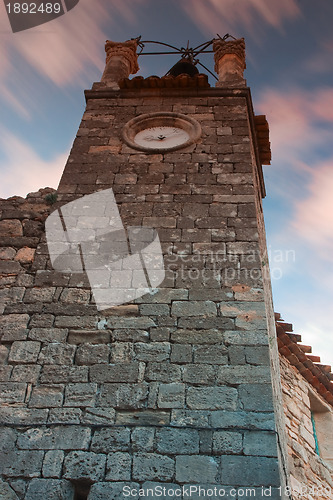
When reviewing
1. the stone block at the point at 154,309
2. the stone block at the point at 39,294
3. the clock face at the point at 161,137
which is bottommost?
the stone block at the point at 154,309

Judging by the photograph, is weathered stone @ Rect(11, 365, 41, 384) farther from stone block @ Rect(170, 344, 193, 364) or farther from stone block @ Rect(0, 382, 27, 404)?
stone block @ Rect(170, 344, 193, 364)

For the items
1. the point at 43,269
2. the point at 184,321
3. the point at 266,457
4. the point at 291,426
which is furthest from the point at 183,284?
the point at 291,426

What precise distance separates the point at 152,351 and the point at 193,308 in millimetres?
494

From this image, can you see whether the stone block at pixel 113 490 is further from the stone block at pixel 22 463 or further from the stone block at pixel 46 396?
the stone block at pixel 46 396

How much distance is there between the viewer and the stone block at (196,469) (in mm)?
2830

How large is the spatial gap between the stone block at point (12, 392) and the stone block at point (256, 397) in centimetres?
148

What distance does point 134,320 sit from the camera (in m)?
3.68

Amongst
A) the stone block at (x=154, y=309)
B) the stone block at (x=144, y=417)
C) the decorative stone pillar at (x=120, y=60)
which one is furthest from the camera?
the decorative stone pillar at (x=120, y=60)

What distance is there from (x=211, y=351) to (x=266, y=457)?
0.81 meters

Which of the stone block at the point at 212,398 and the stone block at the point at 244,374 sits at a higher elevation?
the stone block at the point at 244,374

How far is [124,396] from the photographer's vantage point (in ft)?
10.6

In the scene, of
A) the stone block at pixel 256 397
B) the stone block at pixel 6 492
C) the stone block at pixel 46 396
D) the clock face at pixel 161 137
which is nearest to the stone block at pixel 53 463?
the stone block at pixel 6 492

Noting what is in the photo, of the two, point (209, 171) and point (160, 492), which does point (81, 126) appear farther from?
point (160, 492)

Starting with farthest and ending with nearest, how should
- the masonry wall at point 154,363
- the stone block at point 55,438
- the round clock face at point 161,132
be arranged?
the round clock face at point 161,132
the stone block at point 55,438
the masonry wall at point 154,363
